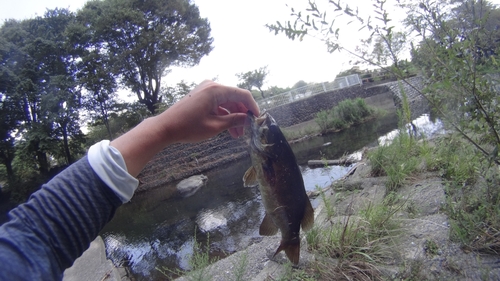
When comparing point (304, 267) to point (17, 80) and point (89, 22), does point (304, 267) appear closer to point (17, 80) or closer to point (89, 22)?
point (17, 80)

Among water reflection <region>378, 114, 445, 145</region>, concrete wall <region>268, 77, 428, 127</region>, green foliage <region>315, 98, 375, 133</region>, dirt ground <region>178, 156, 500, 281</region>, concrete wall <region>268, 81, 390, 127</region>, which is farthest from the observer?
concrete wall <region>268, 81, 390, 127</region>

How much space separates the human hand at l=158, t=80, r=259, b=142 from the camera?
1.39m

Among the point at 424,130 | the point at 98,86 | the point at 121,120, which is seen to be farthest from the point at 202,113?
the point at 121,120

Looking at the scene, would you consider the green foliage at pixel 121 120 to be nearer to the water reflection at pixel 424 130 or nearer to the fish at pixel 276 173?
the water reflection at pixel 424 130

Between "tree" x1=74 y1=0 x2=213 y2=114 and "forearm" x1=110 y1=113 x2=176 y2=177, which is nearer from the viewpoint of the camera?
"forearm" x1=110 y1=113 x2=176 y2=177

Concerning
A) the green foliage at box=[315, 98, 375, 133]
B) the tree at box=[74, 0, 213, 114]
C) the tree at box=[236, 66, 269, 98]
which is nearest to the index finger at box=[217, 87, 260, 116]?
the green foliage at box=[315, 98, 375, 133]

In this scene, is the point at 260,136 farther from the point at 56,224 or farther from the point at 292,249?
the point at 56,224

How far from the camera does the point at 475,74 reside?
2.20m

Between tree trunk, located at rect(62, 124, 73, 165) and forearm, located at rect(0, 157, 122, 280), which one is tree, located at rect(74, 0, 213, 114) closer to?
tree trunk, located at rect(62, 124, 73, 165)

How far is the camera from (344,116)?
19.3m

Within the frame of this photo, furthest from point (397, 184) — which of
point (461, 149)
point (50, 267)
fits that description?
point (50, 267)

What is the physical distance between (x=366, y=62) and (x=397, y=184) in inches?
108

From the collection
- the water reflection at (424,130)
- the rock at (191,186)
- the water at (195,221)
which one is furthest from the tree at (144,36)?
the water reflection at (424,130)

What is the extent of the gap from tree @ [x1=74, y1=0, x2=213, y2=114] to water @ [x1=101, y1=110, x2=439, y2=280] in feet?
49.5
